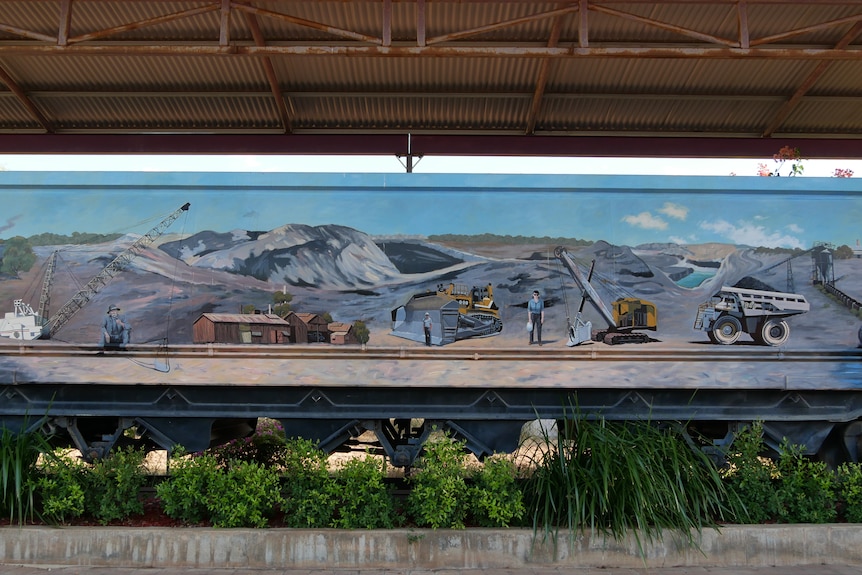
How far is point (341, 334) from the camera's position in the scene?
5.86 meters

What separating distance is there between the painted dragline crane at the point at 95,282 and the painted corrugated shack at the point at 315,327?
1.62 metres

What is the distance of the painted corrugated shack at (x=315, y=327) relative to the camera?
5.86 metres

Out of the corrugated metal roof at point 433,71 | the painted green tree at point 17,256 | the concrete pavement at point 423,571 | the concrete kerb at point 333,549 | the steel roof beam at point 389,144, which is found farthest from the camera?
the steel roof beam at point 389,144

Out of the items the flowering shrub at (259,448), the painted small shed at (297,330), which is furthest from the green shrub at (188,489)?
the painted small shed at (297,330)

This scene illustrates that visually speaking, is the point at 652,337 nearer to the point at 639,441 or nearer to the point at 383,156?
the point at 639,441

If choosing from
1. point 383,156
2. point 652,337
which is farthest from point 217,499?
point 383,156

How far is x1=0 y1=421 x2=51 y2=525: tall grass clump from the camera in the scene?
5496mm

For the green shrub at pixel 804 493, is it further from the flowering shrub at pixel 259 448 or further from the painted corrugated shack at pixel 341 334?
the flowering shrub at pixel 259 448

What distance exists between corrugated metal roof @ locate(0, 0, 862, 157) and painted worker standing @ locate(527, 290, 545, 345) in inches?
97.1

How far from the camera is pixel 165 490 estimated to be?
557cm

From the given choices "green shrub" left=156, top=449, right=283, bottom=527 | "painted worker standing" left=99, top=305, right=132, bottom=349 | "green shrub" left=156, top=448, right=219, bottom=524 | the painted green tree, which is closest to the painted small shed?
"green shrub" left=156, top=449, right=283, bottom=527

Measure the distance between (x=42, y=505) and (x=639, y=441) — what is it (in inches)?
218

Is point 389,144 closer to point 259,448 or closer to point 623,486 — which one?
point 259,448

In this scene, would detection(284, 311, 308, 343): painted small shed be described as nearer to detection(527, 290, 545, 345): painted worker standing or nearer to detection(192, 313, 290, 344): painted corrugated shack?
detection(192, 313, 290, 344): painted corrugated shack
